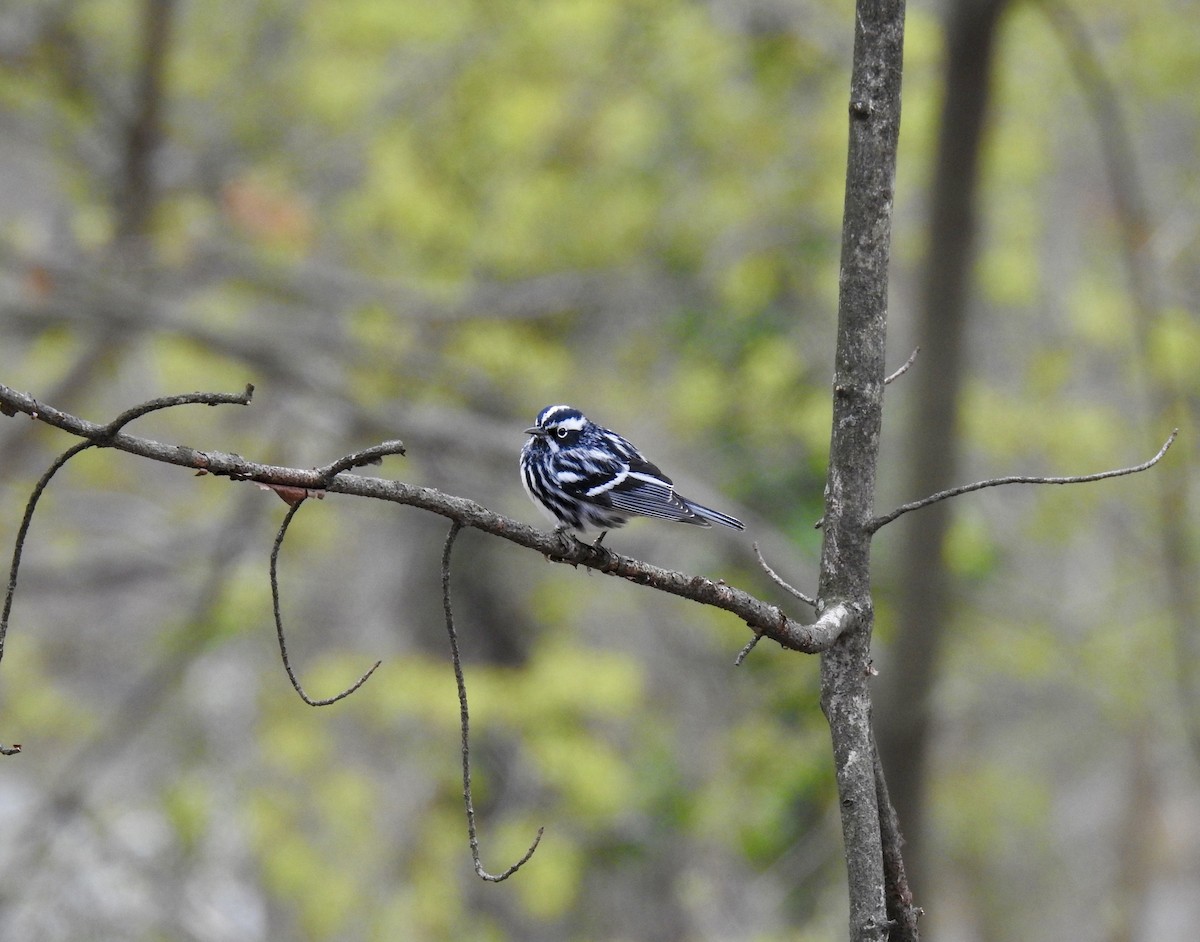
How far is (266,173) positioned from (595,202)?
8.67 feet

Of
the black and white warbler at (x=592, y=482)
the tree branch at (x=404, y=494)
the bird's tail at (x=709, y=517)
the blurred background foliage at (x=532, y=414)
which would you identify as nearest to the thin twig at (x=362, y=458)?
the tree branch at (x=404, y=494)

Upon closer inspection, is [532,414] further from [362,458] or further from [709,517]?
[362,458]

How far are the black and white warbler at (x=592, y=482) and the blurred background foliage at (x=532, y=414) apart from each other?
3698mm

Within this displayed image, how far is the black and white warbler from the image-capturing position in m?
3.23

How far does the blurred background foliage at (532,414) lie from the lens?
26.9 feet

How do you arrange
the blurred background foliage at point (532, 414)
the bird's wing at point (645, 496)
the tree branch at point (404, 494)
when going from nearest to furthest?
the tree branch at point (404, 494) < the bird's wing at point (645, 496) < the blurred background foliage at point (532, 414)

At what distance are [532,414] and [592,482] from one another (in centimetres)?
561

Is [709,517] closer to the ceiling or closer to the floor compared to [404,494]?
closer to the ceiling

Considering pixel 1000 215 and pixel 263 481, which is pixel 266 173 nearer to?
pixel 1000 215

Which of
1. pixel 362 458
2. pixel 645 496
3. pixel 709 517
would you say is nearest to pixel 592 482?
pixel 645 496

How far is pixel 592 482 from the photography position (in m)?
3.26

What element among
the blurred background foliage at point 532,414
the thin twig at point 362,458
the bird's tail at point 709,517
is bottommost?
the thin twig at point 362,458

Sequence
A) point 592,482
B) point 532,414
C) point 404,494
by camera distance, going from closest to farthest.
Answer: point 404,494, point 592,482, point 532,414

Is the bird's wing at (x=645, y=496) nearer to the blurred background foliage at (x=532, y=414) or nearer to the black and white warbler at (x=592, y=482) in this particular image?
the black and white warbler at (x=592, y=482)
